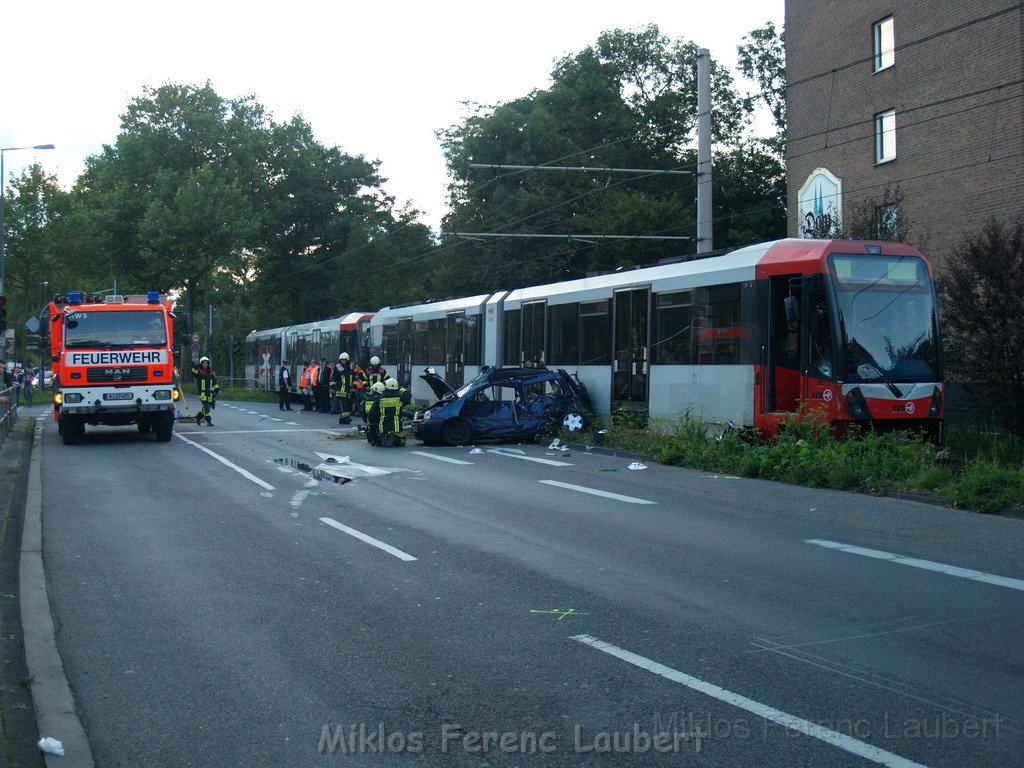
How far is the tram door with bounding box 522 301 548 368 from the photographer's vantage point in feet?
84.0

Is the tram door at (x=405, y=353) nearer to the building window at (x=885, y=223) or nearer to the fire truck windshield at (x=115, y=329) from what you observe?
the fire truck windshield at (x=115, y=329)

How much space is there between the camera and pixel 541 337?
84.2 ft

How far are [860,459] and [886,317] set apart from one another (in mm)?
3161

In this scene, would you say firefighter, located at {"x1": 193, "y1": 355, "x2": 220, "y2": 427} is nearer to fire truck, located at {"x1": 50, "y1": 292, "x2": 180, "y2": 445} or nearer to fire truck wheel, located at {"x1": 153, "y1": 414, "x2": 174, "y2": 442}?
fire truck wheel, located at {"x1": 153, "y1": 414, "x2": 174, "y2": 442}

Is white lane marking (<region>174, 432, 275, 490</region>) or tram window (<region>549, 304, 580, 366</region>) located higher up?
tram window (<region>549, 304, 580, 366</region>)

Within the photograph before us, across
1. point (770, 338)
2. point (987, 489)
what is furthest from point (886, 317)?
point (987, 489)

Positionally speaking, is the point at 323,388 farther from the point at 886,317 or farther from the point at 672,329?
the point at 886,317

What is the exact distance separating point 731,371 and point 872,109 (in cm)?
1684

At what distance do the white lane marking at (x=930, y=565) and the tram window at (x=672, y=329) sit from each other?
9.74 meters

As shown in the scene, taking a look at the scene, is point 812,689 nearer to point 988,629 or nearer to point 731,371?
point 988,629

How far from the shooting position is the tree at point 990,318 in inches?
667

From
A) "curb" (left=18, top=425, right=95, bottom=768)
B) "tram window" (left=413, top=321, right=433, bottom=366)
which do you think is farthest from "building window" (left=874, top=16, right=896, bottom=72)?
"curb" (left=18, top=425, right=95, bottom=768)

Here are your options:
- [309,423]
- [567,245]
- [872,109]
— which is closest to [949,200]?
[872,109]

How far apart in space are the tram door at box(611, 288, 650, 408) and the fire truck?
906 centimetres
